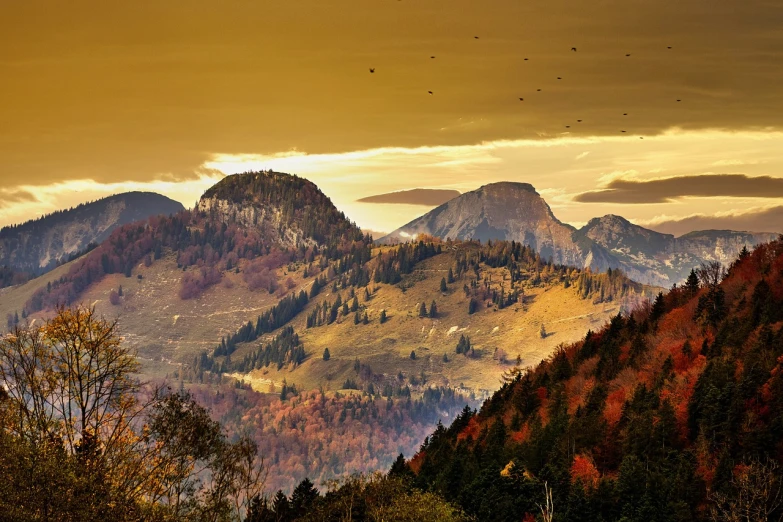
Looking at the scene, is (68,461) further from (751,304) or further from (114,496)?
(751,304)

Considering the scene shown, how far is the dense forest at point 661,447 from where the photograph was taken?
428ft

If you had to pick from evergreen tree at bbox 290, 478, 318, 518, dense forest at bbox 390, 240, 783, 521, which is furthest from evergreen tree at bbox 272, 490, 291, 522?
dense forest at bbox 390, 240, 783, 521

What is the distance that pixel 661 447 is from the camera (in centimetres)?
15375

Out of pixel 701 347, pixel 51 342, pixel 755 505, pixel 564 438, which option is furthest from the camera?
pixel 701 347

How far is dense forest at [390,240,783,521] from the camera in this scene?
13055 cm

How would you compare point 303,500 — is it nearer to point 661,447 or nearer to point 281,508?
point 281,508

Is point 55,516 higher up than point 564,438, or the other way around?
point 55,516

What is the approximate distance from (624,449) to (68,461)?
99.6 meters

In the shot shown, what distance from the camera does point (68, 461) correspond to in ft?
270

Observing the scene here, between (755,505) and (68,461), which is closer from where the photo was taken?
(68,461)

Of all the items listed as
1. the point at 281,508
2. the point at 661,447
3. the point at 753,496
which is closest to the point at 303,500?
the point at 281,508

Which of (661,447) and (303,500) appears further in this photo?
(661,447)

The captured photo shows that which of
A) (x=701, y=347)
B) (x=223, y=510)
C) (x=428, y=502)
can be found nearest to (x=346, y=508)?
(x=428, y=502)

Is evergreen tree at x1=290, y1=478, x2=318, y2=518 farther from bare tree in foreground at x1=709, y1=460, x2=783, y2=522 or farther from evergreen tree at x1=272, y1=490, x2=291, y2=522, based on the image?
bare tree in foreground at x1=709, y1=460, x2=783, y2=522
